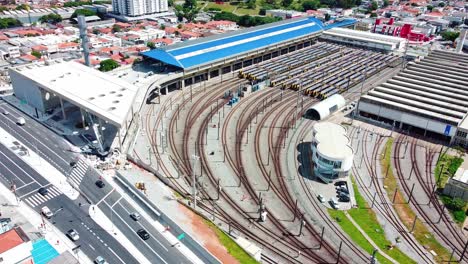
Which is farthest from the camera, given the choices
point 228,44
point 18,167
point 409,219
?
point 228,44

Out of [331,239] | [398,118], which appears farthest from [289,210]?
[398,118]

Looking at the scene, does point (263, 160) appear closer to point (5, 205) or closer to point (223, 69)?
point (5, 205)

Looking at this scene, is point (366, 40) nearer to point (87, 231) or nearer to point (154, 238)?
point (154, 238)

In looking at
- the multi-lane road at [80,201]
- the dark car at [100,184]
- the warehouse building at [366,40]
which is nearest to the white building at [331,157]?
the multi-lane road at [80,201]

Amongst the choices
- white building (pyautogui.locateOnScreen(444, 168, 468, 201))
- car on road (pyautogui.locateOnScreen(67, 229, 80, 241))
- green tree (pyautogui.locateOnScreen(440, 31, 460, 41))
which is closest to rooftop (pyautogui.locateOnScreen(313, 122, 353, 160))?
white building (pyautogui.locateOnScreen(444, 168, 468, 201))

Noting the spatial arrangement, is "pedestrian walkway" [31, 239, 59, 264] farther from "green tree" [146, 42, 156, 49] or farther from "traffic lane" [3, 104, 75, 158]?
"green tree" [146, 42, 156, 49]

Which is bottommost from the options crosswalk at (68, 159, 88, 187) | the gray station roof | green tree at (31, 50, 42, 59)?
crosswalk at (68, 159, 88, 187)

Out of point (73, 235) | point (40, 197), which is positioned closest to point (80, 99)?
point (40, 197)

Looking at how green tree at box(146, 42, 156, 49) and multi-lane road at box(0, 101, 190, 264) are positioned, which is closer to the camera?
multi-lane road at box(0, 101, 190, 264)
